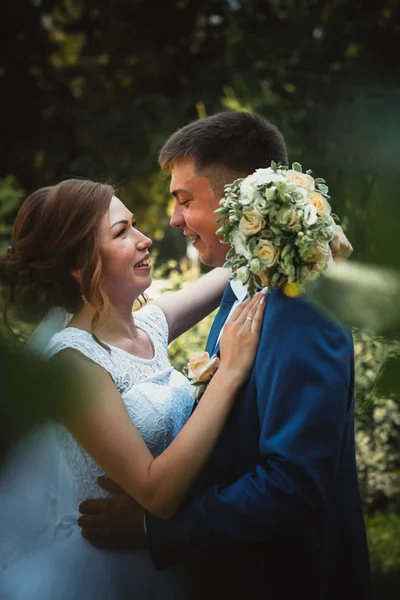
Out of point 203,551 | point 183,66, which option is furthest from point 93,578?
point 183,66

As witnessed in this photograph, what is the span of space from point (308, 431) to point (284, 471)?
0.12 m

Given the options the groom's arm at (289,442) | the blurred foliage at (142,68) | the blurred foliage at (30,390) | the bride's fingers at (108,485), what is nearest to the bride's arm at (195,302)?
the bride's fingers at (108,485)

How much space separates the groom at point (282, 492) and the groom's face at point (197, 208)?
26 cm

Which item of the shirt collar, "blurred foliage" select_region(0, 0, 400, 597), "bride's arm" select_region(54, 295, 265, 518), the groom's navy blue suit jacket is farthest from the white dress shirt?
"blurred foliage" select_region(0, 0, 400, 597)

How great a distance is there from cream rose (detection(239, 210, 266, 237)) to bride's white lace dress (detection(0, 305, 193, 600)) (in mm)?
647

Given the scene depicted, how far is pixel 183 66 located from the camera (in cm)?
801

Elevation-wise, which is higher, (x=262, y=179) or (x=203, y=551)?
(x=262, y=179)

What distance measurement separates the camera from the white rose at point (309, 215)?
65.6 inches

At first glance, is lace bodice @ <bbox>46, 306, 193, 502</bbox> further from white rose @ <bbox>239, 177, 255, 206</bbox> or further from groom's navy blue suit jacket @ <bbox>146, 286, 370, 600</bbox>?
white rose @ <bbox>239, 177, 255, 206</bbox>

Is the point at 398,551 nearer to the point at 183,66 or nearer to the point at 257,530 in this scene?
the point at 257,530

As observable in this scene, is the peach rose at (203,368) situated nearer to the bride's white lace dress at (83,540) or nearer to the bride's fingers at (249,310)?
the bride's fingers at (249,310)

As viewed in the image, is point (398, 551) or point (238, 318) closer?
point (238, 318)

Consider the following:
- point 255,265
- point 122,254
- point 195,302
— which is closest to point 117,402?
point 255,265

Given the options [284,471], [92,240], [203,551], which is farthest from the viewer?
[92,240]
